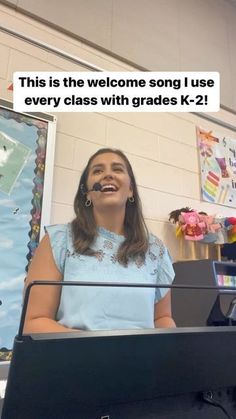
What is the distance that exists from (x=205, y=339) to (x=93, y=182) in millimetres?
835

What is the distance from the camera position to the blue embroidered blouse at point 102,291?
0.83m

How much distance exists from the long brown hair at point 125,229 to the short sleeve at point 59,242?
3 centimetres

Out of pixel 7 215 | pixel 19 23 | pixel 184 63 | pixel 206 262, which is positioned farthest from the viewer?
pixel 184 63

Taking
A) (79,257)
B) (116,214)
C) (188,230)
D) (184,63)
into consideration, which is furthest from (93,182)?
(184,63)

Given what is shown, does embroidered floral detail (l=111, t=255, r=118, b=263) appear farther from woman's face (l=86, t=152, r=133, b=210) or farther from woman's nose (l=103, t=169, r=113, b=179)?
woman's nose (l=103, t=169, r=113, b=179)

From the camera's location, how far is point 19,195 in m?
1.37

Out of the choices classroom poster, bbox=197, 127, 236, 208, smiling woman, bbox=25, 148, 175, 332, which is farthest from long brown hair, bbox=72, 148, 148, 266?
classroom poster, bbox=197, 127, 236, 208

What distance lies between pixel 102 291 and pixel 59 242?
18 centimetres

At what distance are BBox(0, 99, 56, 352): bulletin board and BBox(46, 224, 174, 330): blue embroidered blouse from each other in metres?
0.42

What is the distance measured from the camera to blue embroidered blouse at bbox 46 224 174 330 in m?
0.83

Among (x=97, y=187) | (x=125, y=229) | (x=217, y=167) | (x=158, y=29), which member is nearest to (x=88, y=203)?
(x=97, y=187)

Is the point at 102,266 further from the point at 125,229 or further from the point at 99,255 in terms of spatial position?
the point at 125,229

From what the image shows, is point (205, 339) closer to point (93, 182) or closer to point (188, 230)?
point (93, 182)

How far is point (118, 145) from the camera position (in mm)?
1761
